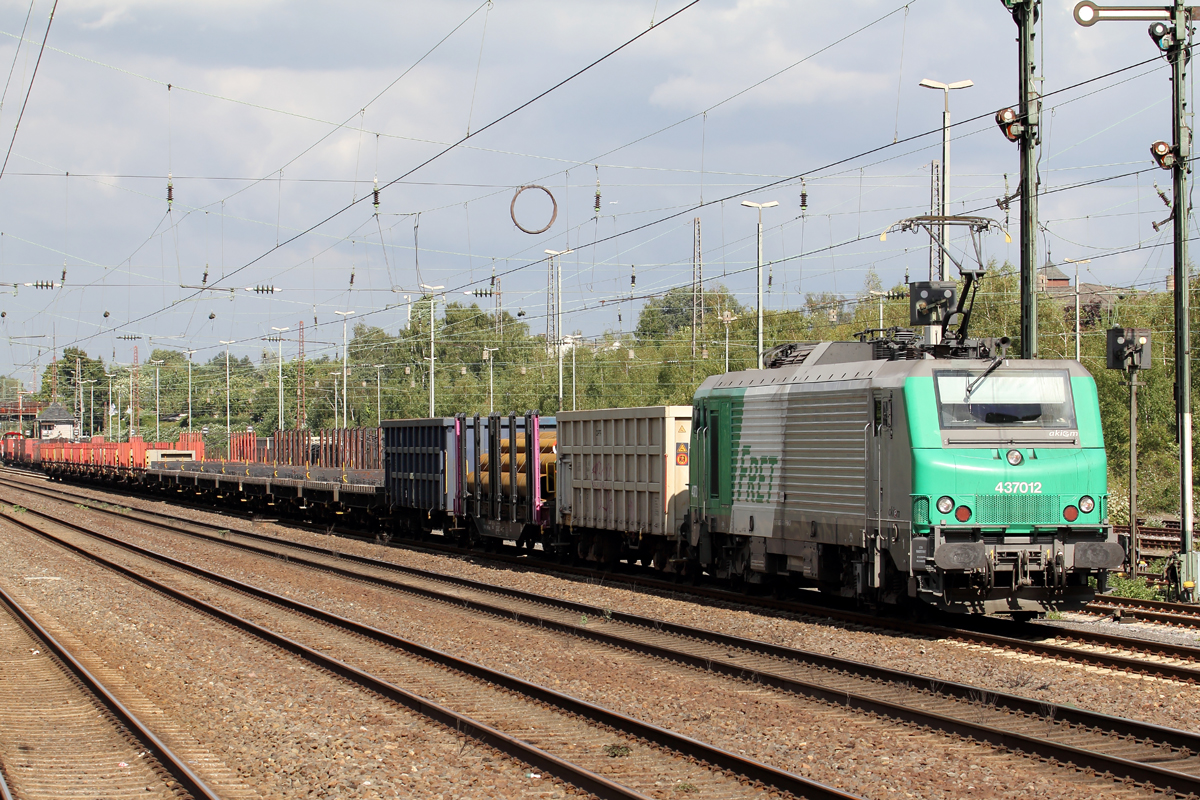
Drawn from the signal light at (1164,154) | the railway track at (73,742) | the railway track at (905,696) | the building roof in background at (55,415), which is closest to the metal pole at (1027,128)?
the signal light at (1164,154)

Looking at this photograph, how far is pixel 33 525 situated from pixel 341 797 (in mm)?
32170

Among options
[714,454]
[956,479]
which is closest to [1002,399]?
[956,479]

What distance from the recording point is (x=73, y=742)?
33.3 feet

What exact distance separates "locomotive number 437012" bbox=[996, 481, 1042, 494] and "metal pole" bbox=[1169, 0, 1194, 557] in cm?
479

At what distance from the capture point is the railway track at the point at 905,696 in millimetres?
8516

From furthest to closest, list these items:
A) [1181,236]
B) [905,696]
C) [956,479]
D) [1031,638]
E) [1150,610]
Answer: [1181,236]
[1150,610]
[1031,638]
[956,479]
[905,696]

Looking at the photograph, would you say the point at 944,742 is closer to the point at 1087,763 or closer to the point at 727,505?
the point at 1087,763

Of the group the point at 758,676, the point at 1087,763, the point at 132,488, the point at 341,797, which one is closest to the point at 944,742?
the point at 1087,763

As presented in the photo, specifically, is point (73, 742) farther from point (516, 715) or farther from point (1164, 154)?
point (1164, 154)

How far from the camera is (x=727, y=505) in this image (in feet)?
58.7

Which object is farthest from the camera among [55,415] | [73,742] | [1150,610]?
[55,415]

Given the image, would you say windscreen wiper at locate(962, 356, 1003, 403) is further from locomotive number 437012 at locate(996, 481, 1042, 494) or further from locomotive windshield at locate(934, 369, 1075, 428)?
locomotive number 437012 at locate(996, 481, 1042, 494)

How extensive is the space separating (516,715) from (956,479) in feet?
19.3

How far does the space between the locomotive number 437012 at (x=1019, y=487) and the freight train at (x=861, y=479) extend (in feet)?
0.05
